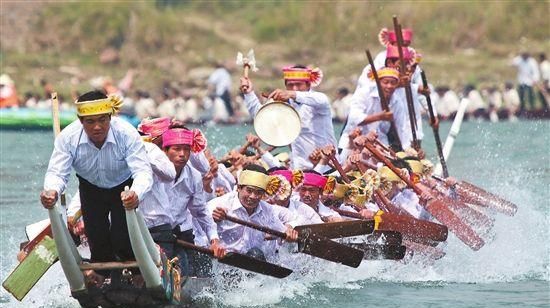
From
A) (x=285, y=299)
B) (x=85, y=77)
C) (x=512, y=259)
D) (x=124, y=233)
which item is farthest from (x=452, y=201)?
(x=85, y=77)

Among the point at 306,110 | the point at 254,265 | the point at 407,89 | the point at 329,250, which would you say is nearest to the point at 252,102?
the point at 306,110

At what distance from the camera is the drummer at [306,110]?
13734mm

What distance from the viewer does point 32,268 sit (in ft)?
32.4

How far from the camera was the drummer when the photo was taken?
45.1 ft

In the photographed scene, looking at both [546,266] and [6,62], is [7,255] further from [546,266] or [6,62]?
[6,62]

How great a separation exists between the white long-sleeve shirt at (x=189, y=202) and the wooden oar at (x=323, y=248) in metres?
0.30

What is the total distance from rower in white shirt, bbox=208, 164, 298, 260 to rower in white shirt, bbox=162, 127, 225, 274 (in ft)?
1.28

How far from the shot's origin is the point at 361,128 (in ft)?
50.6

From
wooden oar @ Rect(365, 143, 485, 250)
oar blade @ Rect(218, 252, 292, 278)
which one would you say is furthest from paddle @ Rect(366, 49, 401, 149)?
oar blade @ Rect(218, 252, 292, 278)

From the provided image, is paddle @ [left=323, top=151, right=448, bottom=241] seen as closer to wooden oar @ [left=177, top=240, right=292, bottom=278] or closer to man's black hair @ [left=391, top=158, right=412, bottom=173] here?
man's black hair @ [left=391, top=158, right=412, bottom=173]

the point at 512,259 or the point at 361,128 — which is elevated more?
the point at 361,128

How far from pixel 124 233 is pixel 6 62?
1140 inches

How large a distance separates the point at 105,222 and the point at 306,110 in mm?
4812

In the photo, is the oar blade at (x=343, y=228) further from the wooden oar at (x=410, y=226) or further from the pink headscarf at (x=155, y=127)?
the pink headscarf at (x=155, y=127)
